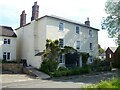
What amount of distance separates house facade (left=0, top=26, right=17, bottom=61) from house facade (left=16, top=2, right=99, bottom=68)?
237 cm

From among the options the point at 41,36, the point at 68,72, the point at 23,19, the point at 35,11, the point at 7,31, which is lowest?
the point at 68,72

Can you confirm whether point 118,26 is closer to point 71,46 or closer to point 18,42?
point 71,46

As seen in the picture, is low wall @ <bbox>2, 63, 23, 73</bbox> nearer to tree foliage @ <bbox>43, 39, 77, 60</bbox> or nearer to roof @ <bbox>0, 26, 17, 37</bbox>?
tree foliage @ <bbox>43, 39, 77, 60</bbox>

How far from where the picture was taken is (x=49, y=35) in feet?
132

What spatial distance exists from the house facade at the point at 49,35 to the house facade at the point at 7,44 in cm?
237

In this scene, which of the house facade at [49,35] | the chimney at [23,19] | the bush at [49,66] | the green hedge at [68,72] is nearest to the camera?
the green hedge at [68,72]

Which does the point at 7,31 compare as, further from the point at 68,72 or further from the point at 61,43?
the point at 68,72

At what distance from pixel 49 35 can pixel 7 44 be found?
8.72 m

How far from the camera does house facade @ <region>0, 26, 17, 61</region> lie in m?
42.7

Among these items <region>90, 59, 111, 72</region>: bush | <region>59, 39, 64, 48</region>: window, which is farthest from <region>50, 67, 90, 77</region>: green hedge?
<region>59, 39, 64, 48</region>: window

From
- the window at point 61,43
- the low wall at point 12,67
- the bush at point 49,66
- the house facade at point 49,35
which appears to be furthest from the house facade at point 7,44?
the bush at point 49,66

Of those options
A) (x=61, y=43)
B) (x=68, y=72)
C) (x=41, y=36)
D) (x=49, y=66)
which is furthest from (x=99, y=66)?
(x=41, y=36)

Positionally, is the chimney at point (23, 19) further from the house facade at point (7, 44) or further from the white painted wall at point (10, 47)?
the white painted wall at point (10, 47)

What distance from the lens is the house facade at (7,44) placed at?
4266 cm
